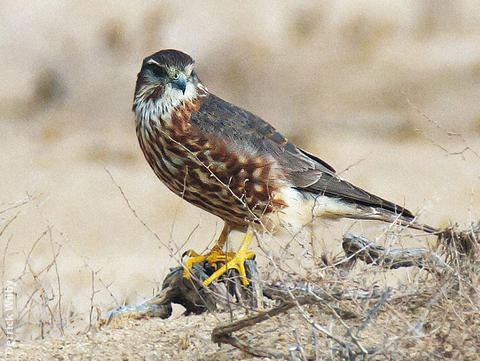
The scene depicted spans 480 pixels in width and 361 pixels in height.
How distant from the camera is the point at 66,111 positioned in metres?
11.7

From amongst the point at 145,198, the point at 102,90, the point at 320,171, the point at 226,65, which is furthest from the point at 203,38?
the point at 320,171

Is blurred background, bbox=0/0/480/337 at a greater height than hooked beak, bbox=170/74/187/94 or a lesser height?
greater

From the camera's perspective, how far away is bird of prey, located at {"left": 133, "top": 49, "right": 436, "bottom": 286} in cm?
524

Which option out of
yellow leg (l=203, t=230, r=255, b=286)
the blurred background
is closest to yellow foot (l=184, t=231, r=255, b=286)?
yellow leg (l=203, t=230, r=255, b=286)

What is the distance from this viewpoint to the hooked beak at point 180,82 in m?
5.40

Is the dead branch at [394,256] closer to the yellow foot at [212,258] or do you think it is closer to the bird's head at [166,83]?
the yellow foot at [212,258]

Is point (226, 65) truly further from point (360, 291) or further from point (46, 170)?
point (360, 291)

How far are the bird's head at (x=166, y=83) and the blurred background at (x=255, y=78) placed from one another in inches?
200

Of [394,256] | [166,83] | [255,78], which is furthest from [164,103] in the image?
[255,78]

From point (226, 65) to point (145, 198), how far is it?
198cm

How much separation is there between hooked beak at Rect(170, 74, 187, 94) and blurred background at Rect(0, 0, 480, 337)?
5.21m

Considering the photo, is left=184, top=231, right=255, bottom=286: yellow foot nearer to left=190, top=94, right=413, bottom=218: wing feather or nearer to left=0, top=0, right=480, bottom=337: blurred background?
left=190, top=94, right=413, bottom=218: wing feather

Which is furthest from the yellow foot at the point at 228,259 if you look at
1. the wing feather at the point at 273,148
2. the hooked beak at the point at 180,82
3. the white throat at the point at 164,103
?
the hooked beak at the point at 180,82

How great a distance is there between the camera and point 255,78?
1139cm
